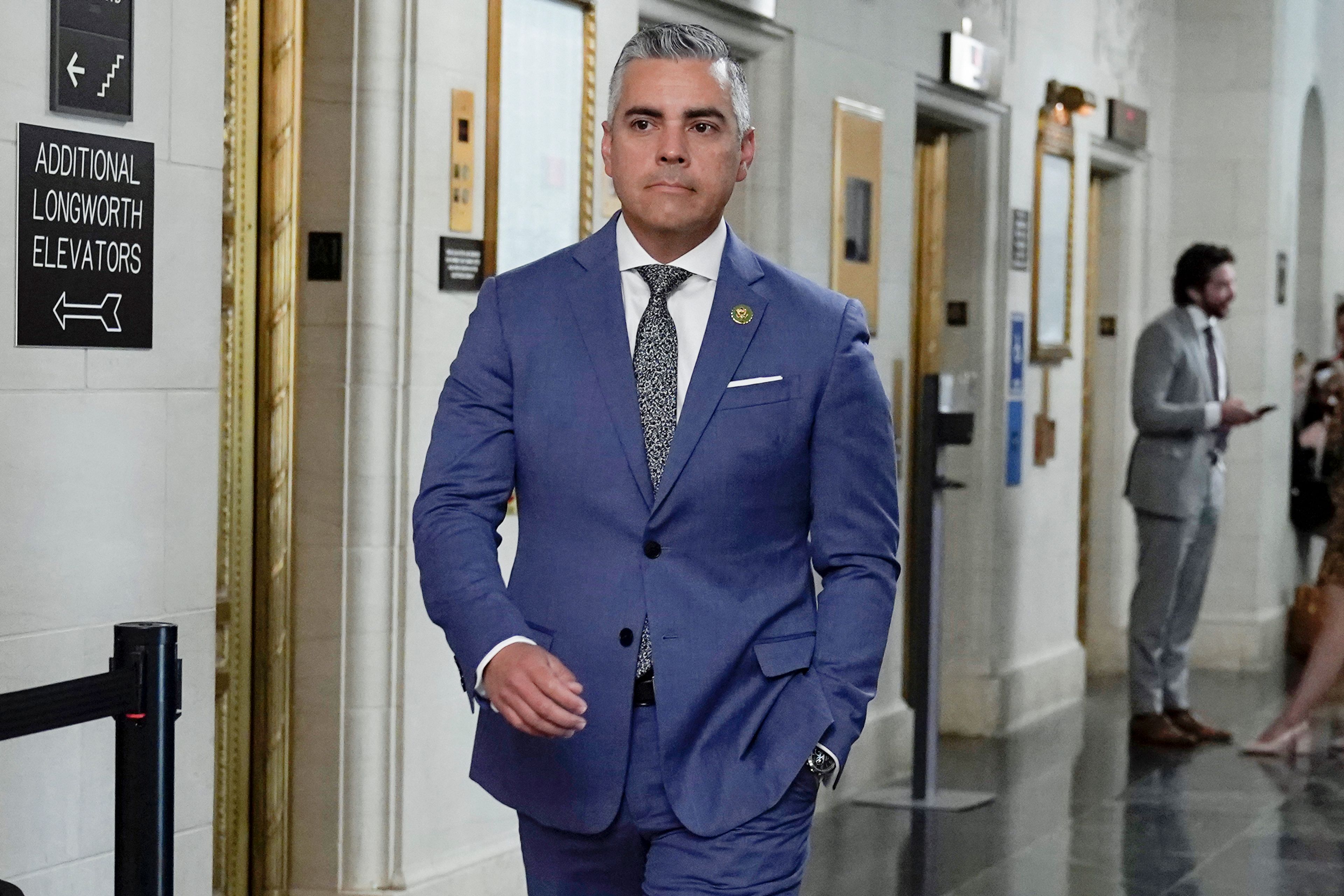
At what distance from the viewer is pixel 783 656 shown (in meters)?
2.44

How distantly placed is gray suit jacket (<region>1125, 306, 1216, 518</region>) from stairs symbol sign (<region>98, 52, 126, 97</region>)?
5142 millimetres

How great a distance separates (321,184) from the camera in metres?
4.66

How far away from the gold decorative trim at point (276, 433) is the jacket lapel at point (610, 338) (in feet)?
7.22

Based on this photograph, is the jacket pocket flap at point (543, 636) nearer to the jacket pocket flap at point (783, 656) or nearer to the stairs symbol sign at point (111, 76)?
the jacket pocket flap at point (783, 656)

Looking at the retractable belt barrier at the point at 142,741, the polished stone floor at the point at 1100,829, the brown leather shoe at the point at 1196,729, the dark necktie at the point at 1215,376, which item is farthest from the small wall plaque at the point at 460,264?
the brown leather shoe at the point at 1196,729

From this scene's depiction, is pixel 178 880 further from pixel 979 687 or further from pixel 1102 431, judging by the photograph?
pixel 1102 431

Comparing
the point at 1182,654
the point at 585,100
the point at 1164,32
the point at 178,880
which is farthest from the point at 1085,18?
the point at 178,880

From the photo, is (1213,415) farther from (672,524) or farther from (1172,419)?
(672,524)

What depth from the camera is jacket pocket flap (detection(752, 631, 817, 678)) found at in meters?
2.43

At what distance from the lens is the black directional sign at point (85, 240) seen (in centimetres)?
355

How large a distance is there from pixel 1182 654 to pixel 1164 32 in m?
4.27

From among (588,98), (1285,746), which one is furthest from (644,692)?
(1285,746)

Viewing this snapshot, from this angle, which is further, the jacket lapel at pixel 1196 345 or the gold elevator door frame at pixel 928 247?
the gold elevator door frame at pixel 928 247

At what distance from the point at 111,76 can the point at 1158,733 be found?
565cm
